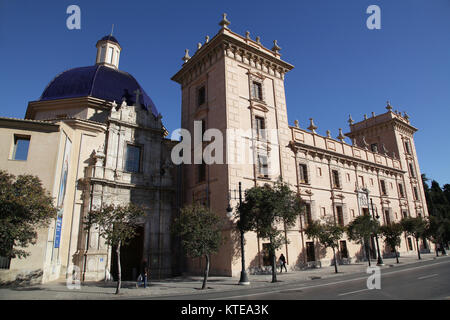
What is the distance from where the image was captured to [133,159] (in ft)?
77.6

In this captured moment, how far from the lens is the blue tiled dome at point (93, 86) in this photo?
25062 millimetres

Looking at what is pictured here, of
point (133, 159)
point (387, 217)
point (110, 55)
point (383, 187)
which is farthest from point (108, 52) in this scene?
point (387, 217)

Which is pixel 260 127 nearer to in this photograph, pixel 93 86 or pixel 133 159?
pixel 133 159

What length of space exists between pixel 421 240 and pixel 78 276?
42.9 m

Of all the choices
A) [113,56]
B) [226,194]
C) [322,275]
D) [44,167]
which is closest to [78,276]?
[44,167]

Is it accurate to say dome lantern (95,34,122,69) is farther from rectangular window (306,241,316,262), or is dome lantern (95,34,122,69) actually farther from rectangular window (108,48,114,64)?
rectangular window (306,241,316,262)

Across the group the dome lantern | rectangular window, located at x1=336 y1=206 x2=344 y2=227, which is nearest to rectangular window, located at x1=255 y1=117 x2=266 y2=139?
rectangular window, located at x1=336 y1=206 x2=344 y2=227

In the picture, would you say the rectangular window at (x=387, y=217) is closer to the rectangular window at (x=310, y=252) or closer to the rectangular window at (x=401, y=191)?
the rectangular window at (x=401, y=191)

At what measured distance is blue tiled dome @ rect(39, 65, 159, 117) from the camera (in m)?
25.1

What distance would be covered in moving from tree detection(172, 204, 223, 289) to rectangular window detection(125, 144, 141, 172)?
29.1 ft

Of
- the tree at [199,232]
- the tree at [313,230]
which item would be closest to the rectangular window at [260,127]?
the tree at [313,230]

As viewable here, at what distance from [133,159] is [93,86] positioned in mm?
7838

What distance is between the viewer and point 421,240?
130 ft
